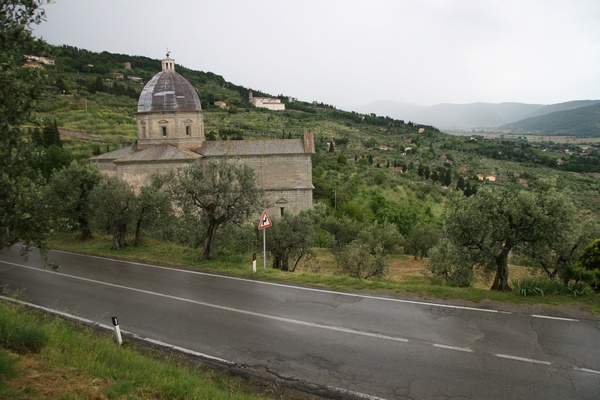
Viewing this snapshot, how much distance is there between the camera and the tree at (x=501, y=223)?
450 inches

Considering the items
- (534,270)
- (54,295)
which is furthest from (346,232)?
(54,295)

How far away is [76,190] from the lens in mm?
21078

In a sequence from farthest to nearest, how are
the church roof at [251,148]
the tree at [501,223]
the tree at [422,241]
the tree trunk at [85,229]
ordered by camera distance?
the church roof at [251,148] → the tree at [422,241] → the tree trunk at [85,229] → the tree at [501,223]

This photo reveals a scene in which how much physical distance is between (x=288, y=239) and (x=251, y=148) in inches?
688

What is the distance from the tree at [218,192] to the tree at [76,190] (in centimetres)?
799

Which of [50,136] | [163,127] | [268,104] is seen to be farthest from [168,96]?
[268,104]

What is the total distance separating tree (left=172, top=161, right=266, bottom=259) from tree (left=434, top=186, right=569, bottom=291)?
744cm

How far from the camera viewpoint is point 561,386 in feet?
22.7

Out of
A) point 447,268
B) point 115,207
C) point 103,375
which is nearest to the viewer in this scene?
point 103,375

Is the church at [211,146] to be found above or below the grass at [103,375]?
above

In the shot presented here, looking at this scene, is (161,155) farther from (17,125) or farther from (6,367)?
(6,367)

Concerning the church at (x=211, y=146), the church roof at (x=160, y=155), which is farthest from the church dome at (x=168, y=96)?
the church roof at (x=160, y=155)

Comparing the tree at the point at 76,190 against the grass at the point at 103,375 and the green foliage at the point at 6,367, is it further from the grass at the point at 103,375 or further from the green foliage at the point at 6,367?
the green foliage at the point at 6,367

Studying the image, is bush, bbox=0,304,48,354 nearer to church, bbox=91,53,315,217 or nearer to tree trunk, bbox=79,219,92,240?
tree trunk, bbox=79,219,92,240
